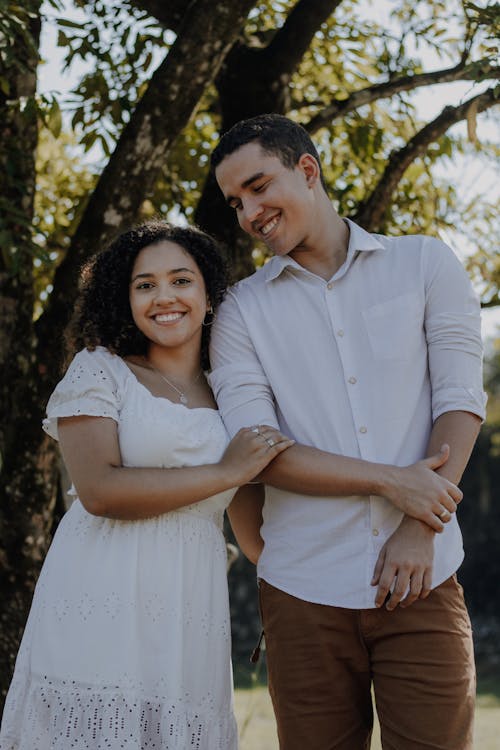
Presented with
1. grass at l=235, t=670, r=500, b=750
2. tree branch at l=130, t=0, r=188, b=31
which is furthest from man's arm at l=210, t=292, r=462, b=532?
grass at l=235, t=670, r=500, b=750

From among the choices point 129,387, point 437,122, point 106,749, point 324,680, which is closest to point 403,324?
point 129,387

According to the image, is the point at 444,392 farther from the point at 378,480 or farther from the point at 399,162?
the point at 399,162

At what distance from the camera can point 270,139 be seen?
2.94 m

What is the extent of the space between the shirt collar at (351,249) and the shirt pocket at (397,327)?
18 centimetres

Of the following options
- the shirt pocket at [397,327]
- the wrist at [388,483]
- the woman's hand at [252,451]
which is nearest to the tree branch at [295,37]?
the shirt pocket at [397,327]

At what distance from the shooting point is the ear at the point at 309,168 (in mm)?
3000

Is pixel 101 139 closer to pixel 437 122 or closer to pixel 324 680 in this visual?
pixel 437 122

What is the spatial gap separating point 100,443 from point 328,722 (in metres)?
0.94

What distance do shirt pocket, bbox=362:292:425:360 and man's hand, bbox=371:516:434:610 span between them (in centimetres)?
45

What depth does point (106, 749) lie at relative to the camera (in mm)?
2609

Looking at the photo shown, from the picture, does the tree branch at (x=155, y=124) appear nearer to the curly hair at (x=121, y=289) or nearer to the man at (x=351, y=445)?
the curly hair at (x=121, y=289)

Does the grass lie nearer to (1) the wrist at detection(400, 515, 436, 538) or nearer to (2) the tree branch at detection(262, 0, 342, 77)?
(2) the tree branch at detection(262, 0, 342, 77)

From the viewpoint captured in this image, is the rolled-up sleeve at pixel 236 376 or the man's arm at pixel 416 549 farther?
the rolled-up sleeve at pixel 236 376

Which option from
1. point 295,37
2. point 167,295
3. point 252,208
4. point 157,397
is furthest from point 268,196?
point 295,37
